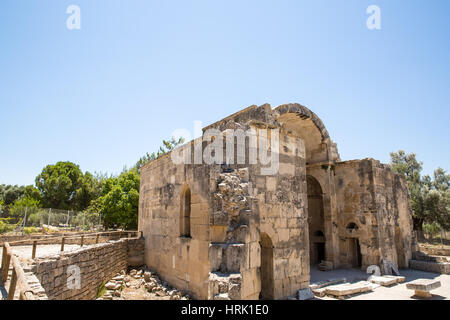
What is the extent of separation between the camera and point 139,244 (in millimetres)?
12062

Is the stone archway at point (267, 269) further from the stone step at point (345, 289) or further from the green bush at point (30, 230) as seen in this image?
the green bush at point (30, 230)

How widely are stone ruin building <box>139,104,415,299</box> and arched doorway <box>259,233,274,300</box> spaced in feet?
0.09

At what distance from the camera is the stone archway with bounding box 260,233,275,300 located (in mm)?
6941

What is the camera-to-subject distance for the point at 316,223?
13.0m

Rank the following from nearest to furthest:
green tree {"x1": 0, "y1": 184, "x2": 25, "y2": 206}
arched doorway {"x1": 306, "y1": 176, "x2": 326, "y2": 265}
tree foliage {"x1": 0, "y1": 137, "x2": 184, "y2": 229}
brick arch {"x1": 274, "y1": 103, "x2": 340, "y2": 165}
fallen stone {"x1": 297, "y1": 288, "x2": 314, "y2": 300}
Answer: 1. fallen stone {"x1": 297, "y1": 288, "x2": 314, "y2": 300}
2. brick arch {"x1": 274, "y1": 103, "x2": 340, "y2": 165}
3. arched doorway {"x1": 306, "y1": 176, "x2": 326, "y2": 265}
4. tree foliage {"x1": 0, "y1": 137, "x2": 184, "y2": 229}
5. green tree {"x1": 0, "y1": 184, "x2": 25, "y2": 206}

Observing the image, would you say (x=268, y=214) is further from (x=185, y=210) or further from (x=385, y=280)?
(x=385, y=280)

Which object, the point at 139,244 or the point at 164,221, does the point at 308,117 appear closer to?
the point at 164,221

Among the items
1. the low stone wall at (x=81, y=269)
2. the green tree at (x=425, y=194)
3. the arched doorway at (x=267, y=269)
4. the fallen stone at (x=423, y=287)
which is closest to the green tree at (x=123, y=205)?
the low stone wall at (x=81, y=269)

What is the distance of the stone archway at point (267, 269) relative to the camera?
6941 mm

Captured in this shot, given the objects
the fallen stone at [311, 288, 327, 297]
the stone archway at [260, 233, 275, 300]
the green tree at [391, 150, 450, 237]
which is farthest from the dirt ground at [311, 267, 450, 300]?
the green tree at [391, 150, 450, 237]

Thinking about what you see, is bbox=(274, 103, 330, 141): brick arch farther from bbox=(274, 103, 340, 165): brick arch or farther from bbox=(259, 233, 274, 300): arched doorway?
bbox=(259, 233, 274, 300): arched doorway

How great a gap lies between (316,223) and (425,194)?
18.3m

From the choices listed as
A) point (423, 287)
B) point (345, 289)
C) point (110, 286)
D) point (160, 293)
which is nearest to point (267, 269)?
point (345, 289)
